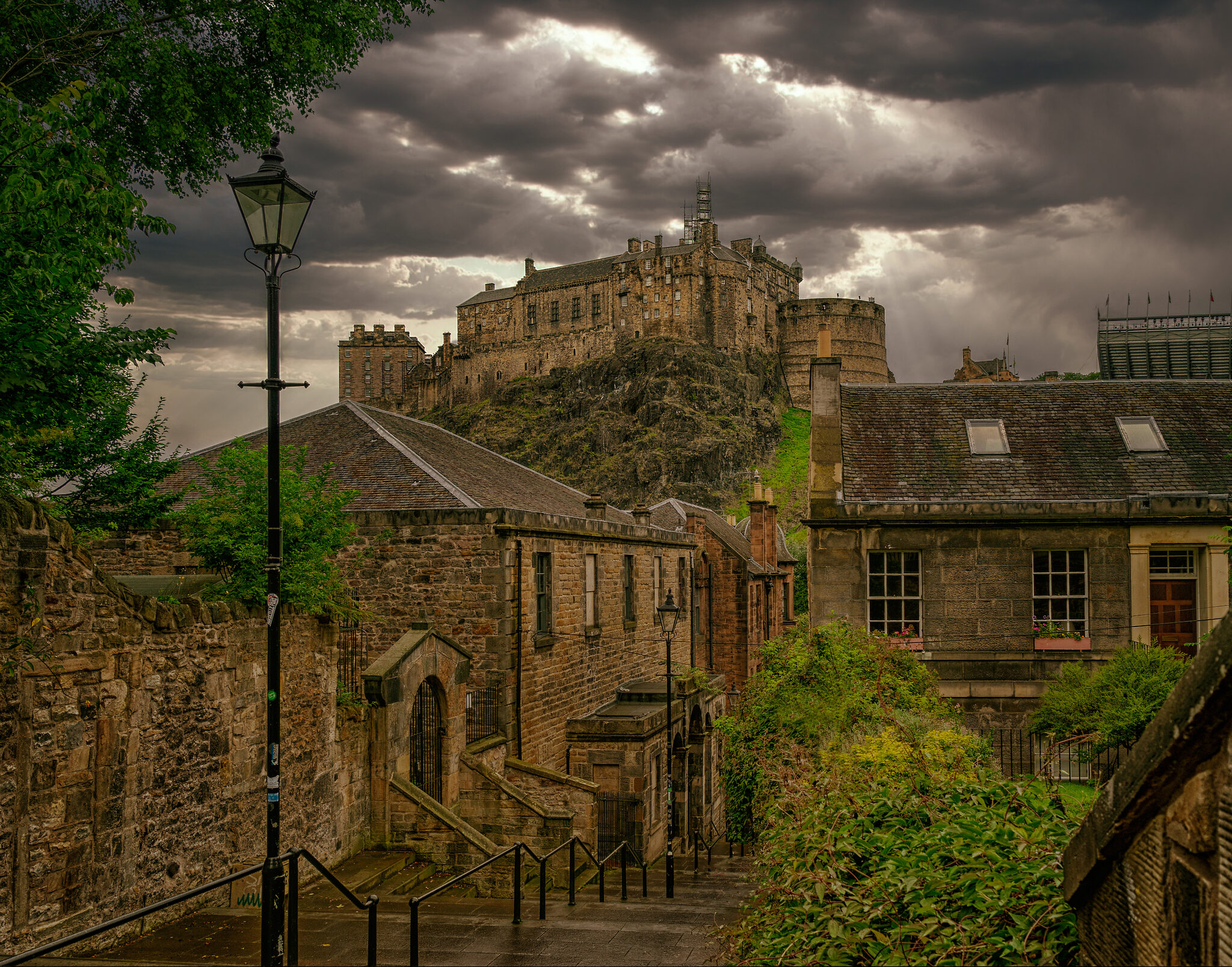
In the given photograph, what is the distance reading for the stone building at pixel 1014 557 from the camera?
55.6 ft

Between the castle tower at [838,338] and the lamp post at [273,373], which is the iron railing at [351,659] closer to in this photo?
the lamp post at [273,373]

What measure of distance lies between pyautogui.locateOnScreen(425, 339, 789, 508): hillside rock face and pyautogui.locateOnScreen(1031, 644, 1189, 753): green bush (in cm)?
7568

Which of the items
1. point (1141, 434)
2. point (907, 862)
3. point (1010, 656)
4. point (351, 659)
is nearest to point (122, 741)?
point (351, 659)

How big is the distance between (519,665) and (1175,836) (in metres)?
14.1

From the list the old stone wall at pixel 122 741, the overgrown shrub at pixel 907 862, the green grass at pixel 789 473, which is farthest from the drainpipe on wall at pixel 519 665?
the green grass at pixel 789 473

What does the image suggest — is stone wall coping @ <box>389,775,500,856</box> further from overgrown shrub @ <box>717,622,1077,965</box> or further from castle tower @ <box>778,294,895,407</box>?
castle tower @ <box>778,294,895,407</box>

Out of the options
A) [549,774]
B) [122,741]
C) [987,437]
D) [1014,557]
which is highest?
[987,437]

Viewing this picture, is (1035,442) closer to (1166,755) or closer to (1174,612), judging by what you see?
(1174,612)

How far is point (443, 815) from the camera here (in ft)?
43.3

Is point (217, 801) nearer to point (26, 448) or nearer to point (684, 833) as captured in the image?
point (26, 448)

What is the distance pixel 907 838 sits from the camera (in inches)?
246

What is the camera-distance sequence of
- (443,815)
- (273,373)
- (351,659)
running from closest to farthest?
1. (273,373)
2. (443,815)
3. (351,659)

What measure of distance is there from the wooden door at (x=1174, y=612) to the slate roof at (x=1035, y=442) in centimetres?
178

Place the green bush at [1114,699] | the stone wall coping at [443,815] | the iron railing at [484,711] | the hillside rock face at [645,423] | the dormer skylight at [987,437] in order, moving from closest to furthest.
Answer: the green bush at [1114,699]
the stone wall coping at [443,815]
the iron railing at [484,711]
the dormer skylight at [987,437]
the hillside rock face at [645,423]
